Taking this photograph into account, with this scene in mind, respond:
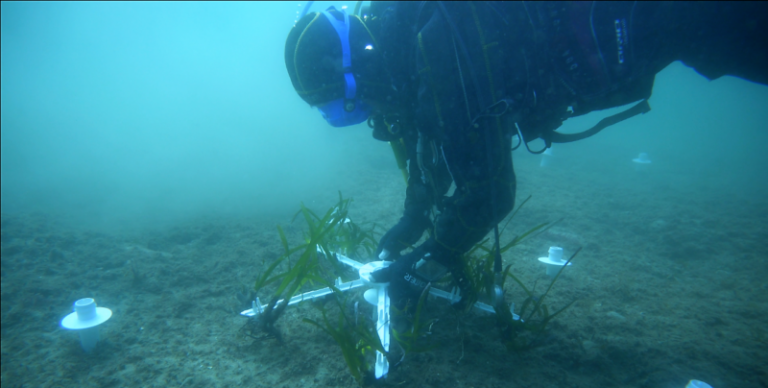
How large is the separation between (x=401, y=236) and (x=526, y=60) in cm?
174

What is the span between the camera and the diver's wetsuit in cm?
148

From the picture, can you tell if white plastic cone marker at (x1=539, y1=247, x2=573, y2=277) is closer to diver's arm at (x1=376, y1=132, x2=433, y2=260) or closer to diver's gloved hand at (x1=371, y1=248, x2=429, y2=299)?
diver's arm at (x1=376, y1=132, x2=433, y2=260)

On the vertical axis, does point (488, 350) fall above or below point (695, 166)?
above

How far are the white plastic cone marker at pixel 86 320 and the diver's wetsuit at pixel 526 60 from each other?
2.61 m

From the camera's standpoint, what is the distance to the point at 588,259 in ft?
12.2

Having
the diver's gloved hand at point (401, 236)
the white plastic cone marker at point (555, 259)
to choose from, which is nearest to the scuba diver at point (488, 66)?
the diver's gloved hand at point (401, 236)

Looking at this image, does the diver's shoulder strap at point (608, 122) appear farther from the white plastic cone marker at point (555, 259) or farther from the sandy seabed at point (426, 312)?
the sandy seabed at point (426, 312)

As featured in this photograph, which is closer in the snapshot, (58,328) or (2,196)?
(58,328)

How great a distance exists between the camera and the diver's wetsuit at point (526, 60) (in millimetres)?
1482

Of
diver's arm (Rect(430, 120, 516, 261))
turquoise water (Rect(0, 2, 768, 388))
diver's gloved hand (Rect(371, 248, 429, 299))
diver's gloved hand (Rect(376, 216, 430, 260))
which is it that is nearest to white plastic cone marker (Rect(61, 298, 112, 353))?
turquoise water (Rect(0, 2, 768, 388))

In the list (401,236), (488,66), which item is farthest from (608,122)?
(401,236)

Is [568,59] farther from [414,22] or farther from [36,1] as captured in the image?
[36,1]

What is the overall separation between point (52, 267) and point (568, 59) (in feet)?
17.6

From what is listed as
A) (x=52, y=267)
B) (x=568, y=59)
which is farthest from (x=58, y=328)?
(x=568, y=59)
